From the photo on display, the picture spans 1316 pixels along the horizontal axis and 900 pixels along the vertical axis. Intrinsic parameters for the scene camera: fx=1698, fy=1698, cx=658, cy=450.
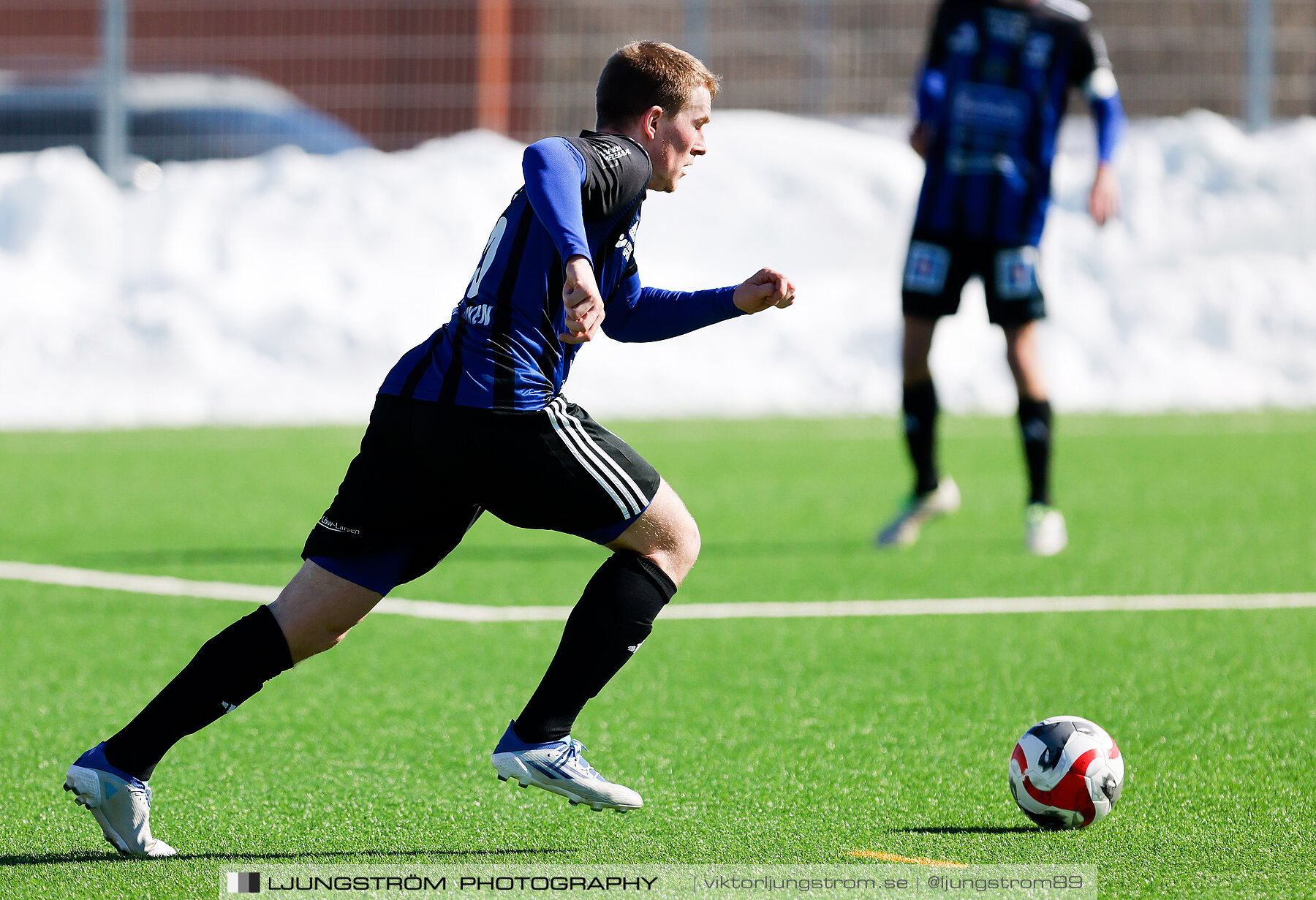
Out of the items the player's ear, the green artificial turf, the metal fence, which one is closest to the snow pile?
the metal fence

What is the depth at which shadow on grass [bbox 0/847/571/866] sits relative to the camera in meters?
3.05

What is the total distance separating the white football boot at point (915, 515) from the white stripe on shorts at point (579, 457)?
3.88 metres

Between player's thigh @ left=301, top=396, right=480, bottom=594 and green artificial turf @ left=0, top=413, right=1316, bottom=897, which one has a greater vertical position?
player's thigh @ left=301, top=396, right=480, bottom=594

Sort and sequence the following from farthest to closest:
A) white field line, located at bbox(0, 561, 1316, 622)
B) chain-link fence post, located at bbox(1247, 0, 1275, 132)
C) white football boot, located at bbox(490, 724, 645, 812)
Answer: chain-link fence post, located at bbox(1247, 0, 1275, 132)
white field line, located at bbox(0, 561, 1316, 622)
white football boot, located at bbox(490, 724, 645, 812)

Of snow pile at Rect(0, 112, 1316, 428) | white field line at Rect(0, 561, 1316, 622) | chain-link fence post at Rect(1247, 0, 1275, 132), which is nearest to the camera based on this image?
white field line at Rect(0, 561, 1316, 622)

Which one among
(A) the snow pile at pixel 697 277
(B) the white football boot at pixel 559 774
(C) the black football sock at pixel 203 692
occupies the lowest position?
(A) the snow pile at pixel 697 277

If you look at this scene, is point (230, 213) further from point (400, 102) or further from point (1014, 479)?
point (1014, 479)

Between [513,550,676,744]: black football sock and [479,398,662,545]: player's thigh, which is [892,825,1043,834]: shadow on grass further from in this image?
[479,398,662,545]: player's thigh

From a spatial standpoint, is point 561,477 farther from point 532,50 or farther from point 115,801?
point 532,50

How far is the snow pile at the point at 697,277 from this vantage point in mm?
13422

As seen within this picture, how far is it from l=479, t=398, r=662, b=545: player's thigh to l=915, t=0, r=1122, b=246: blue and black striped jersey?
415 centimetres

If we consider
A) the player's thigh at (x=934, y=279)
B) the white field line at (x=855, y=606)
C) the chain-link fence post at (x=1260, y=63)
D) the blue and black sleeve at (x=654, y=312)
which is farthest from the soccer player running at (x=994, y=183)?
the chain-link fence post at (x=1260, y=63)

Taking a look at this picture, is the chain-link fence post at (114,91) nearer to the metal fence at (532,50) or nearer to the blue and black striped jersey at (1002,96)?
the metal fence at (532,50)

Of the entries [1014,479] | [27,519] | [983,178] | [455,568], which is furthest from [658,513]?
[1014,479]
